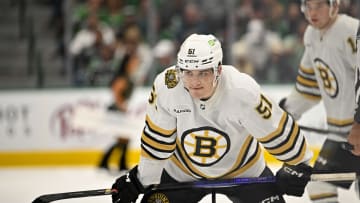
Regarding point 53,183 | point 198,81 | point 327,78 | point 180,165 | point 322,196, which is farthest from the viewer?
point 53,183

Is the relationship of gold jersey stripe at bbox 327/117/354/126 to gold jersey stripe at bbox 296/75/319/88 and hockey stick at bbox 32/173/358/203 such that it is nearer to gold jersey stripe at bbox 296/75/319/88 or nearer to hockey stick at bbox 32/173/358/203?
gold jersey stripe at bbox 296/75/319/88

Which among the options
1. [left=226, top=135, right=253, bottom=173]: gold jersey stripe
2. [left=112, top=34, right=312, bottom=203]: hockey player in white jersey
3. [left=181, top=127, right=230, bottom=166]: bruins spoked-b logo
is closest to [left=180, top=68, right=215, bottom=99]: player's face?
[left=112, top=34, right=312, bottom=203]: hockey player in white jersey

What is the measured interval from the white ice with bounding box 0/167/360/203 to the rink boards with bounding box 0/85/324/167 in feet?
0.47

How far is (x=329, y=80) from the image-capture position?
130 inches

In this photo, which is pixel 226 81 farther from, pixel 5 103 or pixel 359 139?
pixel 5 103

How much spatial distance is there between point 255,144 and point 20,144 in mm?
3071

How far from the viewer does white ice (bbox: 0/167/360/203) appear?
322 cm

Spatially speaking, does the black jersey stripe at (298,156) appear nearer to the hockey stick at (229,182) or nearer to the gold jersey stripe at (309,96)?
the hockey stick at (229,182)

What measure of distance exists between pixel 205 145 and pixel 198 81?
31 cm

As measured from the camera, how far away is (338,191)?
10.4 ft

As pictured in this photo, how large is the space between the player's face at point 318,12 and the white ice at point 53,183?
A: 76 cm

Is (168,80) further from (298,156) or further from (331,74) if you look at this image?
(331,74)

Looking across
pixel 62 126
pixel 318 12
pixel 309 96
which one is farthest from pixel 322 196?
pixel 62 126

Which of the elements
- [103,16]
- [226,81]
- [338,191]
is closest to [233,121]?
[226,81]
